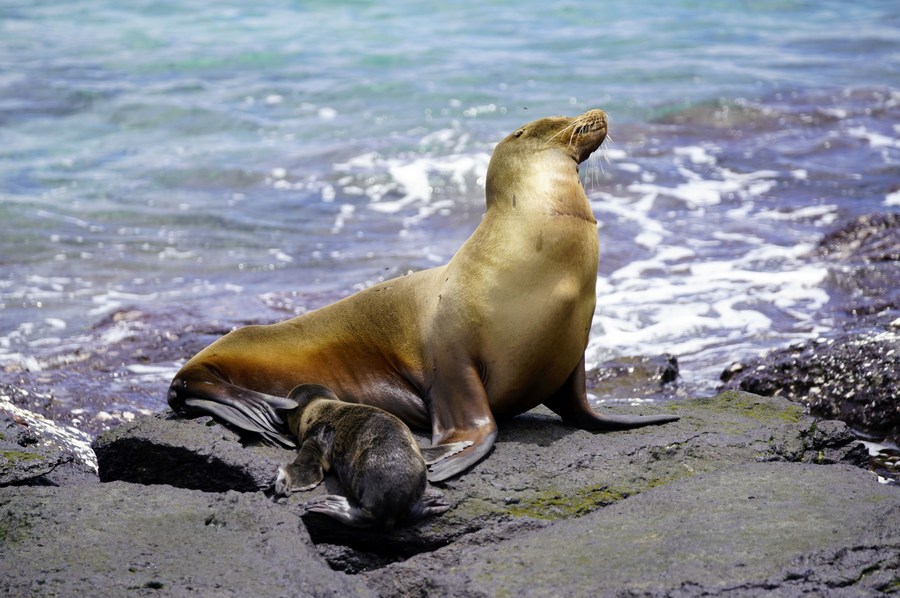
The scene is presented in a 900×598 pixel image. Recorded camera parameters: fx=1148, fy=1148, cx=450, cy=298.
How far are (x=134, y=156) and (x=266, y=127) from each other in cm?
210

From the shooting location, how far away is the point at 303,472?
4.17 m

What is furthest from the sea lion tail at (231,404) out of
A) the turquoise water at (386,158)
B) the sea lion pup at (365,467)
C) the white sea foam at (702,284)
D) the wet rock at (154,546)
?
the white sea foam at (702,284)

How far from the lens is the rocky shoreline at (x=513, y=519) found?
324cm

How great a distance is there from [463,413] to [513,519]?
76 centimetres

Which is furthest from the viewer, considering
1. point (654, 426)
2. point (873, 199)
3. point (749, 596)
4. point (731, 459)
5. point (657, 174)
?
point (657, 174)

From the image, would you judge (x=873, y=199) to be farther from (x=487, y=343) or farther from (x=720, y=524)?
(x=720, y=524)

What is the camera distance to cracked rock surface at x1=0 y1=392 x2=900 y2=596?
10.6ft

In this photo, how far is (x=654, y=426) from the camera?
15.8ft

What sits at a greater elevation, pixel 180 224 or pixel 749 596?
pixel 749 596

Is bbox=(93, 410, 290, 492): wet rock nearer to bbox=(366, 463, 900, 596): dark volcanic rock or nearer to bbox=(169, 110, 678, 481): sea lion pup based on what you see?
bbox=(169, 110, 678, 481): sea lion pup

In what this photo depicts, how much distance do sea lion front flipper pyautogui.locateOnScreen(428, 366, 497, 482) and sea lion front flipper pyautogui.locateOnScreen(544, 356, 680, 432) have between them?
1.24 ft

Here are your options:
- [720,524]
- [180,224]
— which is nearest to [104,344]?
[180,224]

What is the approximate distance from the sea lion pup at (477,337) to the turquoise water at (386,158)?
205 cm

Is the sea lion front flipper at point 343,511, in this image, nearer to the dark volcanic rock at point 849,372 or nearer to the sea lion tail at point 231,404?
the sea lion tail at point 231,404
